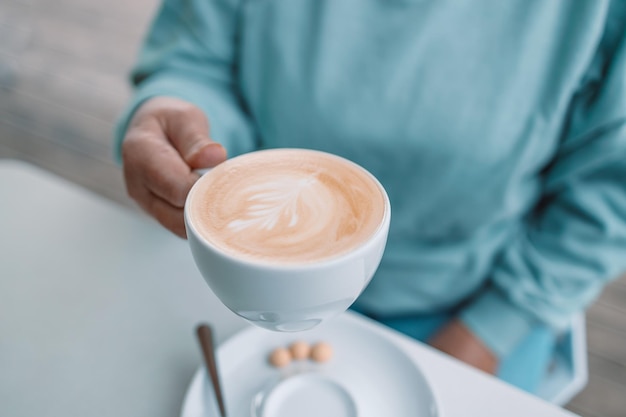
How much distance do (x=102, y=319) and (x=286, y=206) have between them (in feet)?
0.95

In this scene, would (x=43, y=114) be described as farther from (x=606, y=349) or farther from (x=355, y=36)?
(x=606, y=349)

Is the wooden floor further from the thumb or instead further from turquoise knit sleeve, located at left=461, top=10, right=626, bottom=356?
the thumb

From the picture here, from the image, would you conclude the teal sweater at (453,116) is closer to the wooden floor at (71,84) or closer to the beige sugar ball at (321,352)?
the beige sugar ball at (321,352)

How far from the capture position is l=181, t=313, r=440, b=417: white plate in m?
0.52

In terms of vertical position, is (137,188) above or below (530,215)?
above

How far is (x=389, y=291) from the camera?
2.70 feet

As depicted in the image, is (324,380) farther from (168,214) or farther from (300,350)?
(168,214)

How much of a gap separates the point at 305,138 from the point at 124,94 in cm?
172

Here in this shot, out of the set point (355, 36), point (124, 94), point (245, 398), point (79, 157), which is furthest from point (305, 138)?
point (124, 94)

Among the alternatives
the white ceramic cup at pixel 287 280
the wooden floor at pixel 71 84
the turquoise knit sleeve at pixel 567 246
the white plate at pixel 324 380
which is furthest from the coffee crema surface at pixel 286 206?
the wooden floor at pixel 71 84

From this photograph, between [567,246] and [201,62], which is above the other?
[201,62]

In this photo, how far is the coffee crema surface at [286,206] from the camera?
415 mm

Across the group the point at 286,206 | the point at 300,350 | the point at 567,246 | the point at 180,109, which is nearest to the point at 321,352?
the point at 300,350

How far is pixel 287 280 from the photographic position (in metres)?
0.39
